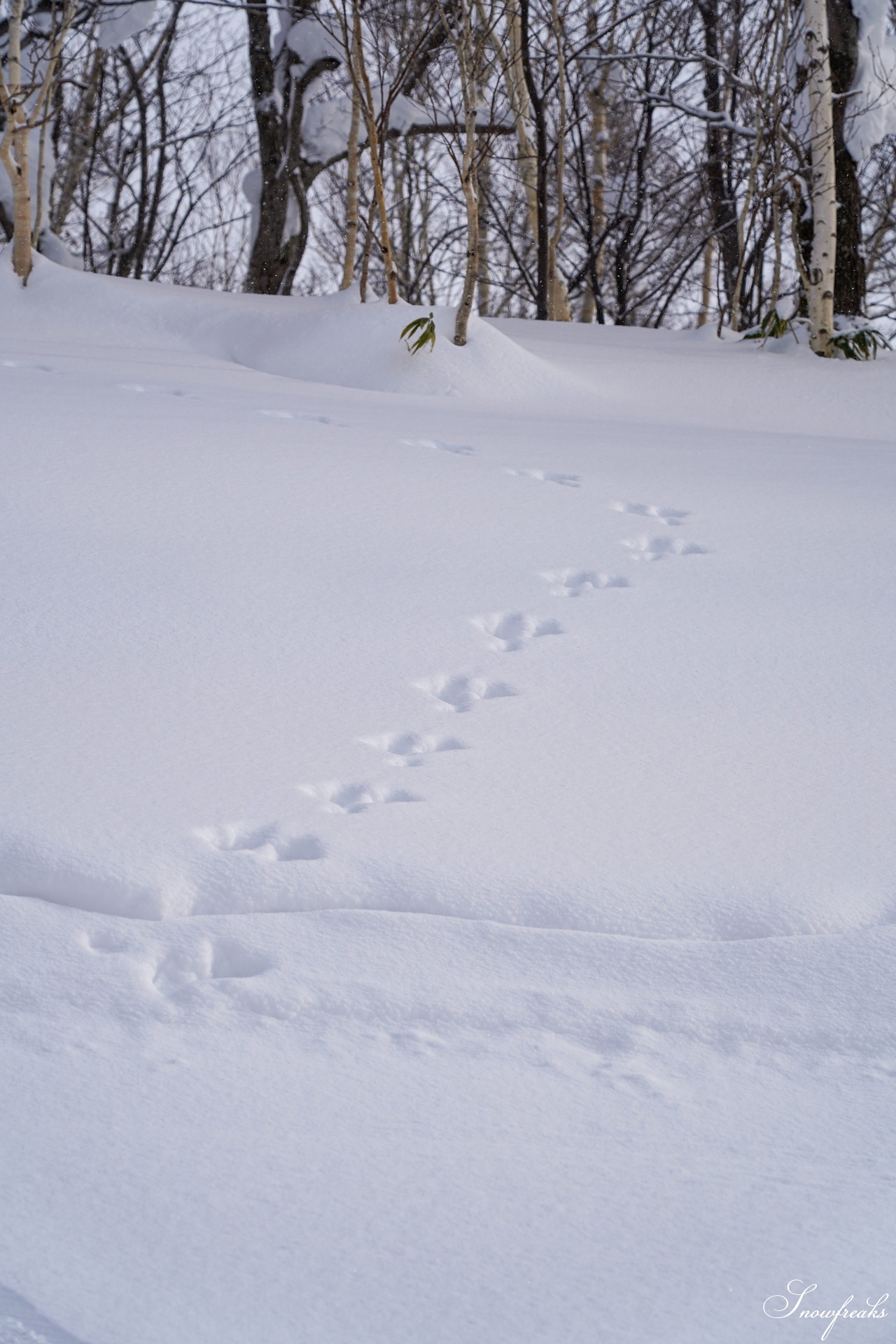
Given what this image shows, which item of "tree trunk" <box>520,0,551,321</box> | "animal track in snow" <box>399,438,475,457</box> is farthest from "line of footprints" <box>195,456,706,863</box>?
"tree trunk" <box>520,0,551,321</box>

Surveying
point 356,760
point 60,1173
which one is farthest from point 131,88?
point 60,1173

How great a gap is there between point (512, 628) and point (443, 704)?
1.45 ft

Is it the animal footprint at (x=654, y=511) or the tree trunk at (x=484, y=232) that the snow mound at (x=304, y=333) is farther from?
the tree trunk at (x=484, y=232)

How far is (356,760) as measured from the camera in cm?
194

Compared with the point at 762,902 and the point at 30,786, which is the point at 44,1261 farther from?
the point at 762,902

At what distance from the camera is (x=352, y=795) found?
1.84 meters

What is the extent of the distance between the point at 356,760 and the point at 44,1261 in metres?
1.05

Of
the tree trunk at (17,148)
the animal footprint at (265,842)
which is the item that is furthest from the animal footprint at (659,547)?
the tree trunk at (17,148)

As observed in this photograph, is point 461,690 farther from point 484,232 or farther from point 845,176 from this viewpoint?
point 484,232

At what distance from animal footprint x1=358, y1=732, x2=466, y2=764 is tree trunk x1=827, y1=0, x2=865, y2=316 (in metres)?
6.06

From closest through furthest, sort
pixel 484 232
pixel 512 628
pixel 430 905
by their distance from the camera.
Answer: pixel 430 905, pixel 512 628, pixel 484 232

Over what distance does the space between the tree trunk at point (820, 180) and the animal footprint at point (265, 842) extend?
5.78 m

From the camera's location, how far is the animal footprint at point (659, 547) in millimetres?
3105

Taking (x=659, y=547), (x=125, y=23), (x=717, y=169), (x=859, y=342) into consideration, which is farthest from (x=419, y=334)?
(x=717, y=169)
